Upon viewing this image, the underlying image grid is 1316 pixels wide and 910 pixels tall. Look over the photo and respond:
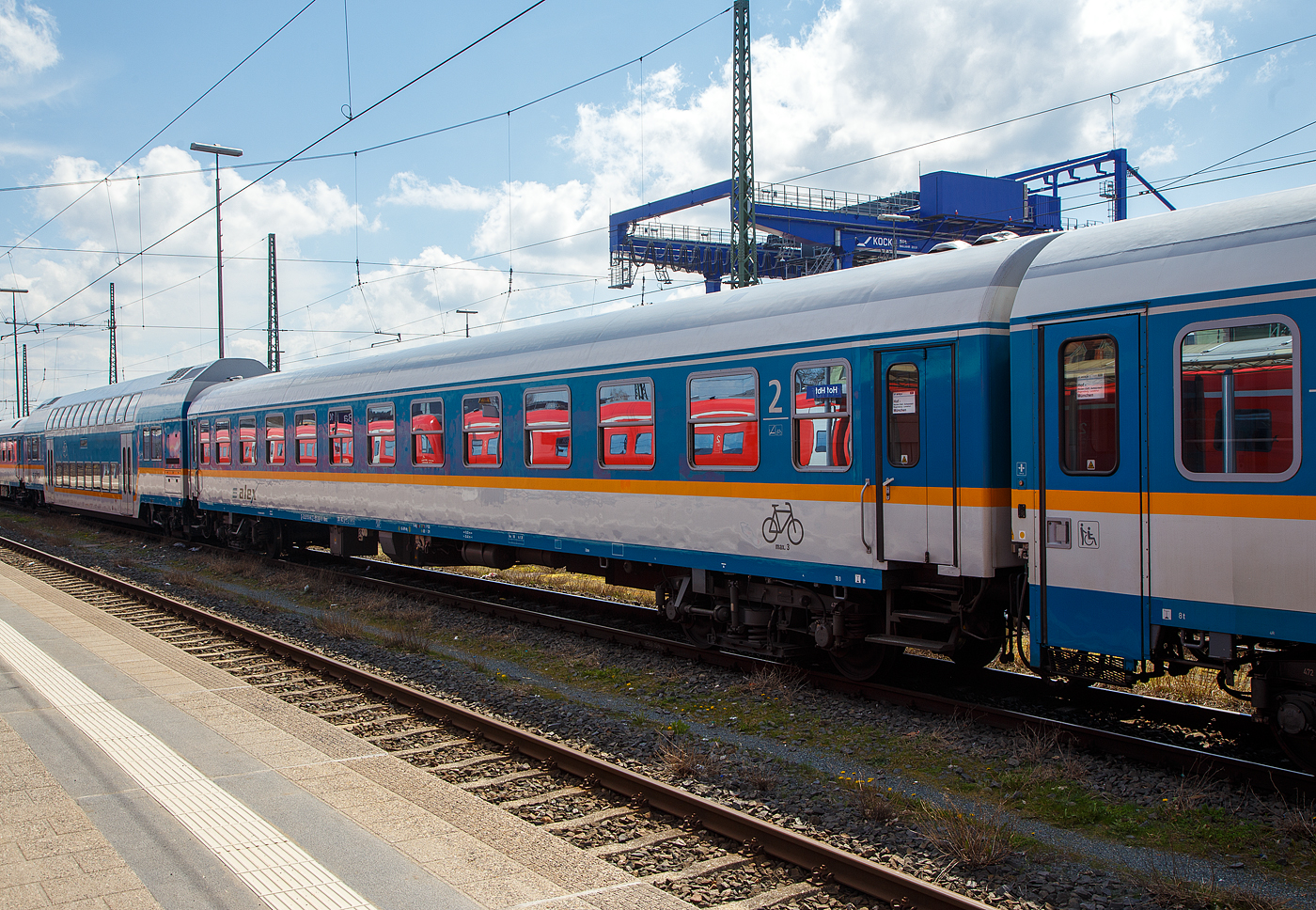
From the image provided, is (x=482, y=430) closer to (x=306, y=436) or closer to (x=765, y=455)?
(x=765, y=455)

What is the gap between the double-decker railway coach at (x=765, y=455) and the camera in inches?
290

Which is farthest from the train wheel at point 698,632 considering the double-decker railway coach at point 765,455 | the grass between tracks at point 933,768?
the grass between tracks at point 933,768

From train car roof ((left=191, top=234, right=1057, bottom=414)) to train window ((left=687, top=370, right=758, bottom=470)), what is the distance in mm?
321

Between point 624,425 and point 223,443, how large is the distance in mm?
14436

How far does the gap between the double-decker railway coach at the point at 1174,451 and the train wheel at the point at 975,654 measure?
1.39 meters

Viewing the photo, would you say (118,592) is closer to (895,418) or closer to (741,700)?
(741,700)

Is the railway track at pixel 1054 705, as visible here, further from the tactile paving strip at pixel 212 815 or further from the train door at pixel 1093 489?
the tactile paving strip at pixel 212 815

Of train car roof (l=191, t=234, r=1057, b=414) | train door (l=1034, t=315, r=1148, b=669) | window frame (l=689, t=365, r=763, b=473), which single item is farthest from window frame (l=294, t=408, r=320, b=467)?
train door (l=1034, t=315, r=1148, b=669)

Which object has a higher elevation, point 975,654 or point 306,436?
point 306,436

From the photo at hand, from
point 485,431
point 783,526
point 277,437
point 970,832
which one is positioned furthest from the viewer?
point 277,437

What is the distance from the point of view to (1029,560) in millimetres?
6809

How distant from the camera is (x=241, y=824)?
5.36 meters

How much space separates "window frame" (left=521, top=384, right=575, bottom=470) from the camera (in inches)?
443

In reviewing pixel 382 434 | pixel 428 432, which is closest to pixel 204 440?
pixel 382 434
